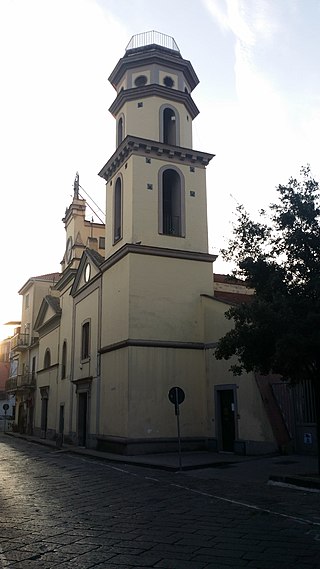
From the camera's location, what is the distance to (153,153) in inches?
918

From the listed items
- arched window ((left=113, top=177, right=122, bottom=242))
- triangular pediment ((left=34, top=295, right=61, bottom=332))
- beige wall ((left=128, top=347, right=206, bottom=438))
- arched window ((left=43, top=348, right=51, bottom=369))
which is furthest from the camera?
arched window ((left=43, top=348, right=51, bottom=369))

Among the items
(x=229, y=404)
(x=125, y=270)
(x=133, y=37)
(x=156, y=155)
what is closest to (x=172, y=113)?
(x=156, y=155)

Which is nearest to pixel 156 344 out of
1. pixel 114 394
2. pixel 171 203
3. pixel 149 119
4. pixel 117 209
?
pixel 114 394

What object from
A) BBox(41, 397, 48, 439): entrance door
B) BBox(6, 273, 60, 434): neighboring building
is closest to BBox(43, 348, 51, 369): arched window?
BBox(41, 397, 48, 439): entrance door

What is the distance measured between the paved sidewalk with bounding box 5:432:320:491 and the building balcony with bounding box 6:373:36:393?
78.1ft

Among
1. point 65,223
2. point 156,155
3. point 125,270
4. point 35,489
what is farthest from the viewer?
point 65,223

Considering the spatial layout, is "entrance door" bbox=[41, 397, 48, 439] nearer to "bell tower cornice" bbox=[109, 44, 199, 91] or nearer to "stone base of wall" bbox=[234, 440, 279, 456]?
"stone base of wall" bbox=[234, 440, 279, 456]

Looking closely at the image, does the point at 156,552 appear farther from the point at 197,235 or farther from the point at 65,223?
the point at 65,223

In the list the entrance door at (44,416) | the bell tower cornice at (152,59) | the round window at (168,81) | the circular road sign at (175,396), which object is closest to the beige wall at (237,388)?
the circular road sign at (175,396)

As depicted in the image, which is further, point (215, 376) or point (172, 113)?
point (172, 113)

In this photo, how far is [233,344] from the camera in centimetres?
1288

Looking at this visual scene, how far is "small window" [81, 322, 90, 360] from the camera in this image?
27.4 meters

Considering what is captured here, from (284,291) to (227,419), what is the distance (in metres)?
9.00

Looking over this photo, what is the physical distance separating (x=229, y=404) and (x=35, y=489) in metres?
9.99
